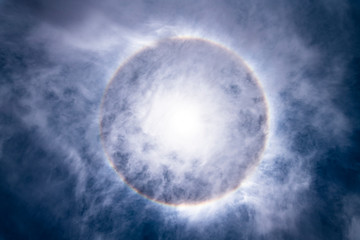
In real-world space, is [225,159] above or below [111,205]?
above

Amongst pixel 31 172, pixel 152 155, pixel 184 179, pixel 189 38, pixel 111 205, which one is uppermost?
pixel 189 38

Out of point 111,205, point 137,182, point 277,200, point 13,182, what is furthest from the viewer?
point 137,182

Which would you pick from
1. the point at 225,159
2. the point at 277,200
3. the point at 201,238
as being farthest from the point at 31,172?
the point at 277,200

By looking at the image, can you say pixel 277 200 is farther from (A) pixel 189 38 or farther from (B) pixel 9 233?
(B) pixel 9 233

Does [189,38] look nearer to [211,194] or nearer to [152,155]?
[152,155]

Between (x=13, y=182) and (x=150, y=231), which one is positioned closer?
(x=13, y=182)

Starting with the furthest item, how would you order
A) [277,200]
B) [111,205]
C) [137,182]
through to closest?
[137,182]
[111,205]
[277,200]

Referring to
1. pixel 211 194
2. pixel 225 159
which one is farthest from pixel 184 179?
pixel 225 159

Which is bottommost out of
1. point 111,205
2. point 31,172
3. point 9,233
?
point 9,233

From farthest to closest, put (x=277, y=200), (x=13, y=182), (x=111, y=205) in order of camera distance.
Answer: (x=111, y=205), (x=277, y=200), (x=13, y=182)
